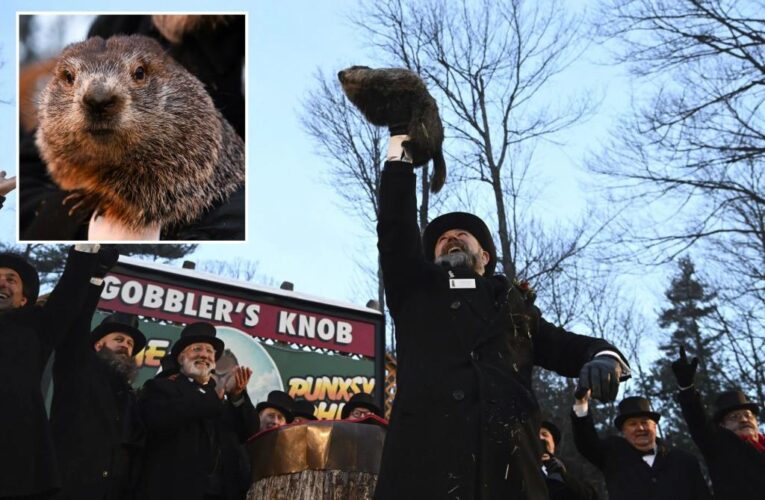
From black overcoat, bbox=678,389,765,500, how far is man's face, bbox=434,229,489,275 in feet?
9.25

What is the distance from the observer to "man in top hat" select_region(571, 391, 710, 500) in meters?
6.18

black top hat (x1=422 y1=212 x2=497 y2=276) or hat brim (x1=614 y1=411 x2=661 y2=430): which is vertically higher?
black top hat (x1=422 y1=212 x2=497 y2=276)

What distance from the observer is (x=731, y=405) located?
6566 millimetres

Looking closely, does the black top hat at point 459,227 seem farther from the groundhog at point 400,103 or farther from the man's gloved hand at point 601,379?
the man's gloved hand at point 601,379

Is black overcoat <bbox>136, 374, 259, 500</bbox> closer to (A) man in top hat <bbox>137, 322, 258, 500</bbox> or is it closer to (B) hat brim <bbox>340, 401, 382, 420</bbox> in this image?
(A) man in top hat <bbox>137, 322, 258, 500</bbox>

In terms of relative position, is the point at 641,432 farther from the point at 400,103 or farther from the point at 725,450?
the point at 400,103

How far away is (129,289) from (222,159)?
13.9ft

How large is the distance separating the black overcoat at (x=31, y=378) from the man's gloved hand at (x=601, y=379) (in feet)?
7.89

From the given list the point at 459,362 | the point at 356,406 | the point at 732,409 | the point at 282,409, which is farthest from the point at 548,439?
the point at 459,362

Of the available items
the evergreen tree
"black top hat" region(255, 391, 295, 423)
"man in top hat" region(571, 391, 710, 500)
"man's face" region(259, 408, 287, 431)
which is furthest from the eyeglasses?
the evergreen tree

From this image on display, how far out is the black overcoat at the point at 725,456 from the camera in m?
6.05

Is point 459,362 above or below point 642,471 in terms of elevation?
above

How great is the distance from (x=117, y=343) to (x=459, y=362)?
2813mm

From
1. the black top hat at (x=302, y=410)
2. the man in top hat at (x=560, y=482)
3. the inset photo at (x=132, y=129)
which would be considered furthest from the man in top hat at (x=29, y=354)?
the man in top hat at (x=560, y=482)
